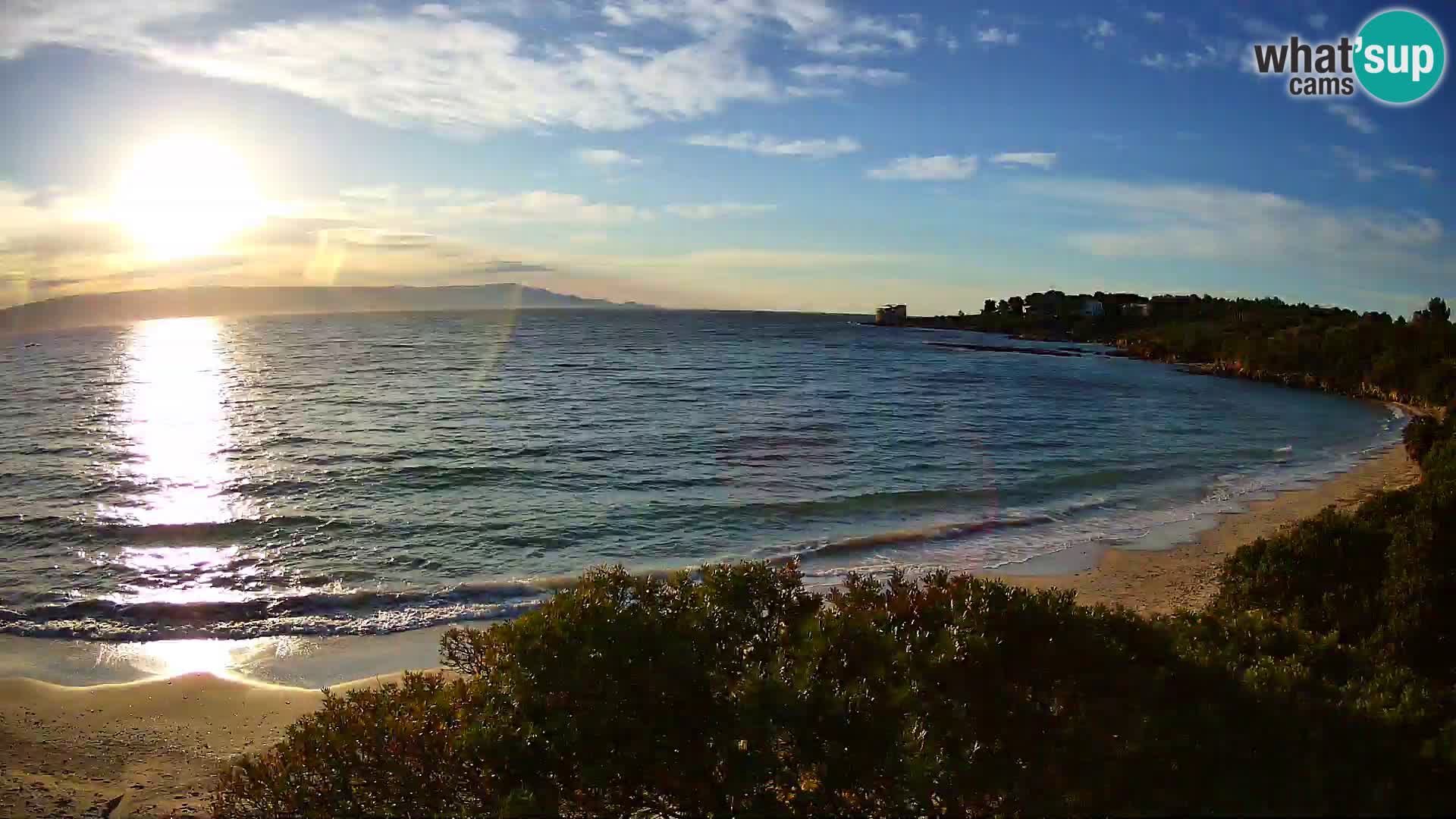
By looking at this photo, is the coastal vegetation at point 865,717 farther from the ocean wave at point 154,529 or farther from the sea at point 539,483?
the ocean wave at point 154,529

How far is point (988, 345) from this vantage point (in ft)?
343

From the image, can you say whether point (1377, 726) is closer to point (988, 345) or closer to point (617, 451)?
point (617, 451)

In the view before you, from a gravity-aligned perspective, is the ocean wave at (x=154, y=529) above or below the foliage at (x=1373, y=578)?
below

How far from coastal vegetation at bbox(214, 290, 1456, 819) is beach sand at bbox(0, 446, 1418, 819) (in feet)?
7.68

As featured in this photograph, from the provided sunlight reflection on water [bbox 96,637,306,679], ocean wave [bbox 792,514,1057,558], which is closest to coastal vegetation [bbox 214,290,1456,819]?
sunlight reflection on water [bbox 96,637,306,679]

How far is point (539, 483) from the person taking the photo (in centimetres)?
2192

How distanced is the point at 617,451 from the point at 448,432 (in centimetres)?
756

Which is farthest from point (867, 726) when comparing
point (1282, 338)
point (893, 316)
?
point (893, 316)

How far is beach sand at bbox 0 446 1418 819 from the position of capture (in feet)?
23.4

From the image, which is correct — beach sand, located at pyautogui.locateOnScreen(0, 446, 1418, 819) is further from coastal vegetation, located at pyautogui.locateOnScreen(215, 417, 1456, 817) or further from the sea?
coastal vegetation, located at pyautogui.locateOnScreen(215, 417, 1456, 817)

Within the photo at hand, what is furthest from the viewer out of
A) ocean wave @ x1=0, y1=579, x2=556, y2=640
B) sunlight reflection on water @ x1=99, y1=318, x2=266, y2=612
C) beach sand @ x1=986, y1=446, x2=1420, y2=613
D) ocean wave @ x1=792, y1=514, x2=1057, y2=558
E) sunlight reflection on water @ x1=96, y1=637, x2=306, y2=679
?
ocean wave @ x1=792, y1=514, x2=1057, y2=558

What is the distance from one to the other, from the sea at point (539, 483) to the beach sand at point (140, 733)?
7.67 feet

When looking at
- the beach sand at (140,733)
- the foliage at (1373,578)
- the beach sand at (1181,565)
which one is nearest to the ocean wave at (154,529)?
the beach sand at (140,733)

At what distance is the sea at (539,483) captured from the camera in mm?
14086
